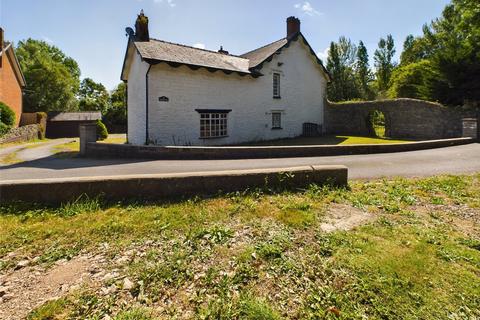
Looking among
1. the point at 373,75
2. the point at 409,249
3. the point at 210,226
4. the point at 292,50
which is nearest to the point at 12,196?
the point at 210,226

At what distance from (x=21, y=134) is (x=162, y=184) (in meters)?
29.6

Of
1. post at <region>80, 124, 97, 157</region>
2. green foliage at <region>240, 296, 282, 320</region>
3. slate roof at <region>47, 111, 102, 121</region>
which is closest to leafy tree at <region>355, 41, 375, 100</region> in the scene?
slate roof at <region>47, 111, 102, 121</region>

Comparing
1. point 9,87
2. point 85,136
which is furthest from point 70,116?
point 85,136

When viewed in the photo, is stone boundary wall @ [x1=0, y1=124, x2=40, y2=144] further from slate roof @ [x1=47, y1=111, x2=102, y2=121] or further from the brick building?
slate roof @ [x1=47, y1=111, x2=102, y2=121]

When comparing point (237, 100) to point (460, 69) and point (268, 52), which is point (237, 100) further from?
point (460, 69)

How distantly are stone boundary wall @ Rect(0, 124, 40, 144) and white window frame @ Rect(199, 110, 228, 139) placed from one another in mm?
18340

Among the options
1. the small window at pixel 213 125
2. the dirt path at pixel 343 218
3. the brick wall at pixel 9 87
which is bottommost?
the dirt path at pixel 343 218

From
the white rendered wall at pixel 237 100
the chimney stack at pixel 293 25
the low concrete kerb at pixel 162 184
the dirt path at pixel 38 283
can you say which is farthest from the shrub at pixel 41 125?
the dirt path at pixel 38 283

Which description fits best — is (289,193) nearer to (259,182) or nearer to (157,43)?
(259,182)

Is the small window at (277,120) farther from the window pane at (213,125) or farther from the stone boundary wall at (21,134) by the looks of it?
the stone boundary wall at (21,134)

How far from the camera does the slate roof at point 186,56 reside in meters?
15.5

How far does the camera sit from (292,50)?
894 inches

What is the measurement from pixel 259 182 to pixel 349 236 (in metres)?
2.49

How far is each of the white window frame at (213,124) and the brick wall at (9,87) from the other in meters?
24.1
